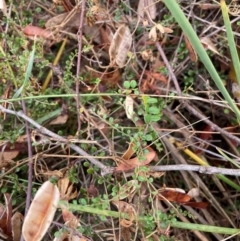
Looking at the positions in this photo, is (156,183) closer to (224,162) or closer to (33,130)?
(224,162)

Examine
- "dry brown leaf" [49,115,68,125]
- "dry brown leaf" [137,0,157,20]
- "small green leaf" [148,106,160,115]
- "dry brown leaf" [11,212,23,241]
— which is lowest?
"dry brown leaf" [11,212,23,241]

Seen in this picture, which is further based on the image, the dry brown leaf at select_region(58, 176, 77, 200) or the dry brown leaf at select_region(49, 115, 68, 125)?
the dry brown leaf at select_region(49, 115, 68, 125)

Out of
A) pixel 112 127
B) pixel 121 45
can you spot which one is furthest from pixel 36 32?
pixel 112 127

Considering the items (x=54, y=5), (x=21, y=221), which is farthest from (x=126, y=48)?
(x=21, y=221)

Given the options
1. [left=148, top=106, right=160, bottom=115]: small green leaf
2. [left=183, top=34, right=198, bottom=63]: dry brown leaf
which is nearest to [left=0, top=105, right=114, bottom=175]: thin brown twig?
[left=148, top=106, right=160, bottom=115]: small green leaf

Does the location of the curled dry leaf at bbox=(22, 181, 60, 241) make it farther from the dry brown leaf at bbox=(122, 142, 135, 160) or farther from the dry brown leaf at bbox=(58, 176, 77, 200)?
the dry brown leaf at bbox=(122, 142, 135, 160)

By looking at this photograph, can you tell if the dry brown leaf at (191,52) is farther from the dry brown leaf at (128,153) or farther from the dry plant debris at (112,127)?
the dry brown leaf at (128,153)

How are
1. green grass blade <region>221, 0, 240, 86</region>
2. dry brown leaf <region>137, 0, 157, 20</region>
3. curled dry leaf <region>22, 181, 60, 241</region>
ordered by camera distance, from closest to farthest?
green grass blade <region>221, 0, 240, 86</region> < curled dry leaf <region>22, 181, 60, 241</region> < dry brown leaf <region>137, 0, 157, 20</region>

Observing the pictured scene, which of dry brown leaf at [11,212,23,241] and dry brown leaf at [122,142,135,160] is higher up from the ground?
dry brown leaf at [122,142,135,160]
